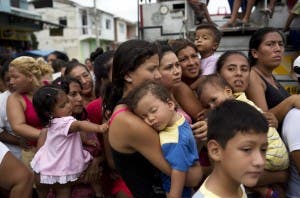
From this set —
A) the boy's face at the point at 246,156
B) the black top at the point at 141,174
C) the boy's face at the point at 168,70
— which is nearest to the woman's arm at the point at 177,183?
the black top at the point at 141,174

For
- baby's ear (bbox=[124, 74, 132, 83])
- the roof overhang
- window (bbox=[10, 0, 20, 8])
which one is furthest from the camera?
window (bbox=[10, 0, 20, 8])

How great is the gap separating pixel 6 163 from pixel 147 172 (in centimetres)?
109

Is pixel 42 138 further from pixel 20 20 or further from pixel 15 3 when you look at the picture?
pixel 15 3

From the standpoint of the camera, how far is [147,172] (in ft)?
6.87

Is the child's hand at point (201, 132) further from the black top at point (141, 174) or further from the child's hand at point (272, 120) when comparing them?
the child's hand at point (272, 120)

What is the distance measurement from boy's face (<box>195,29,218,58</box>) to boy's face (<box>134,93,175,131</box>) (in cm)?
151

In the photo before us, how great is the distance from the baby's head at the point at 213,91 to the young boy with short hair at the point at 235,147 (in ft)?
2.52

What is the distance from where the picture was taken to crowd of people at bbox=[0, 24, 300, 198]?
174cm

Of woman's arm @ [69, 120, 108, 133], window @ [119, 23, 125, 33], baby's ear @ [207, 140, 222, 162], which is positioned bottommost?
woman's arm @ [69, 120, 108, 133]

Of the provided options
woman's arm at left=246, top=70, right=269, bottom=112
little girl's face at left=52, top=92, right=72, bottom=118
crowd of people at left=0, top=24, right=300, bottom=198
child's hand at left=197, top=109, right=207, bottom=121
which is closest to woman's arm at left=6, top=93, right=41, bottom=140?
crowd of people at left=0, top=24, right=300, bottom=198

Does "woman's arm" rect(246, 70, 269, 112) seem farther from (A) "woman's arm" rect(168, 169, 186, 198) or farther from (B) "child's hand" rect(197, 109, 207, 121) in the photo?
(A) "woman's arm" rect(168, 169, 186, 198)

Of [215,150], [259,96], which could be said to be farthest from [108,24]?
[215,150]

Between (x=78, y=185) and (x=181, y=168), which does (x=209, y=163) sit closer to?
(x=181, y=168)

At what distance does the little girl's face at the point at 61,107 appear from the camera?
9.84 feet
